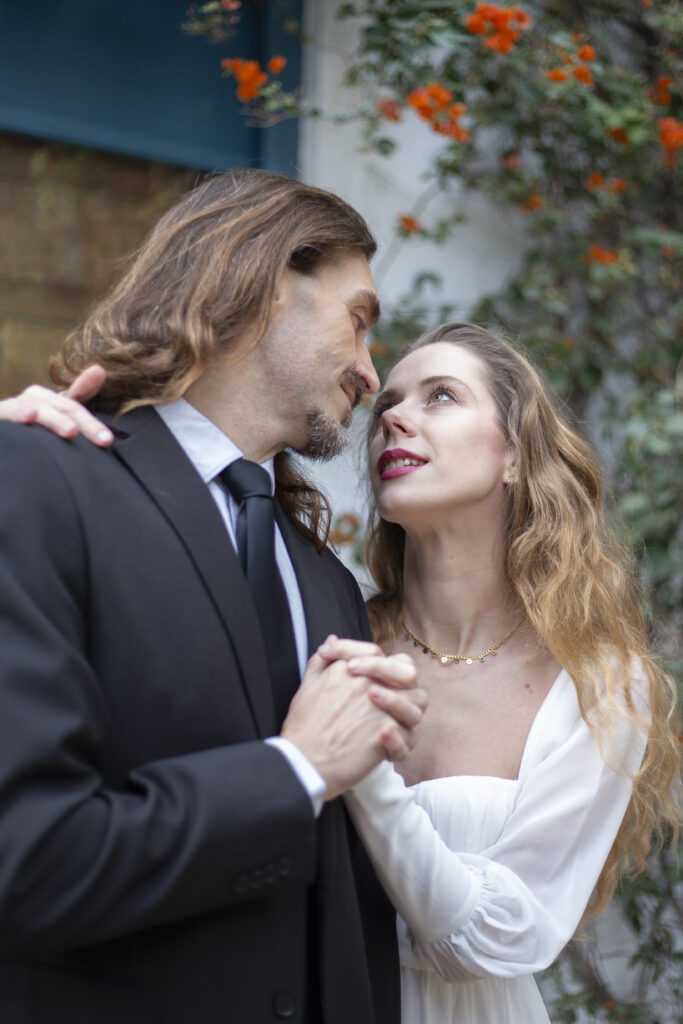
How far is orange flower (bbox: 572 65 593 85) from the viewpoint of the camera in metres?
3.29

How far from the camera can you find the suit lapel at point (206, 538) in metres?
1.56

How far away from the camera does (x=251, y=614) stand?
159 centimetres

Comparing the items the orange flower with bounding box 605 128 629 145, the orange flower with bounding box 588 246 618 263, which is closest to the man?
the orange flower with bounding box 588 246 618 263

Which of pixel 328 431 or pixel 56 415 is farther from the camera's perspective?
pixel 328 431

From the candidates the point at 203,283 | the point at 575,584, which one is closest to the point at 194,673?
the point at 203,283

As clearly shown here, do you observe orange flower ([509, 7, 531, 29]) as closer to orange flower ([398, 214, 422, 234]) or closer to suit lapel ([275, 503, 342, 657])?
orange flower ([398, 214, 422, 234])

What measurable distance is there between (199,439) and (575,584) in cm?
95

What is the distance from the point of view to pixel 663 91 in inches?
146

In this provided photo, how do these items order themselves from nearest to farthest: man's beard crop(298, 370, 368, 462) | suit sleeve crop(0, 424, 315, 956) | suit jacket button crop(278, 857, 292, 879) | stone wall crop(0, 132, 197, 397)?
suit sleeve crop(0, 424, 315, 956) → suit jacket button crop(278, 857, 292, 879) → man's beard crop(298, 370, 368, 462) → stone wall crop(0, 132, 197, 397)

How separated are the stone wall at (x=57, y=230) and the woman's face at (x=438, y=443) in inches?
56.0

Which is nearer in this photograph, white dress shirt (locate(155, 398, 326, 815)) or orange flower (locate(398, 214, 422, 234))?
white dress shirt (locate(155, 398, 326, 815))

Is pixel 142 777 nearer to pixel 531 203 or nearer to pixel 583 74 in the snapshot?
pixel 583 74

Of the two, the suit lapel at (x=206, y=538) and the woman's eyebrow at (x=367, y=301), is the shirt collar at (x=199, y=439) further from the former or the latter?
the woman's eyebrow at (x=367, y=301)

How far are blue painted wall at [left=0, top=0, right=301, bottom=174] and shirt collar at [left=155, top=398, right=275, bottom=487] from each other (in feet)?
6.34
